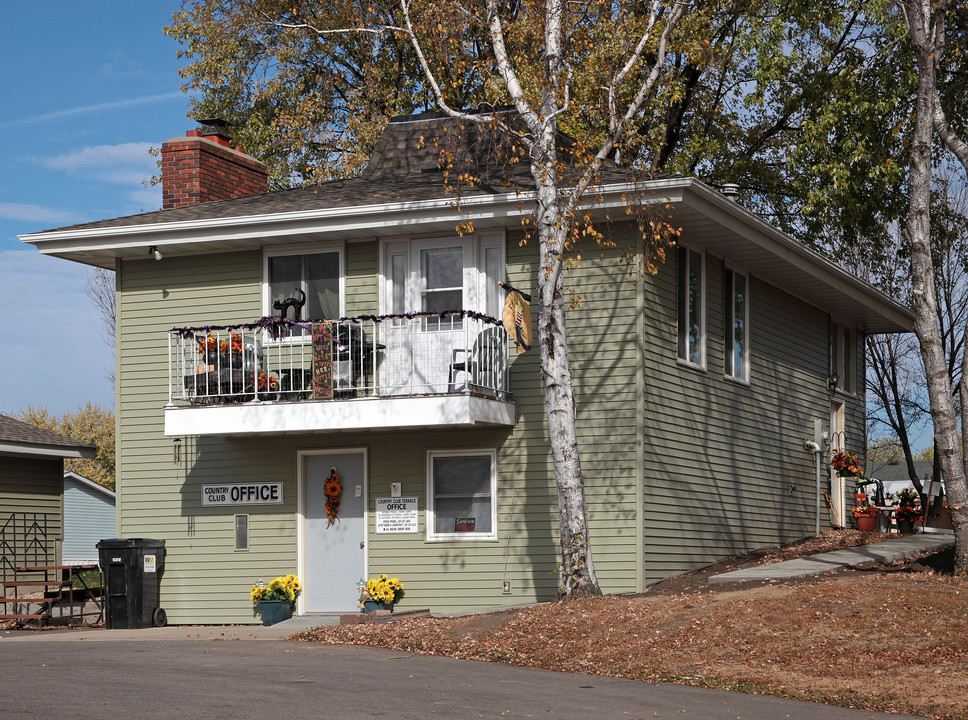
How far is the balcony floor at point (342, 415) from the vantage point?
15.3 meters

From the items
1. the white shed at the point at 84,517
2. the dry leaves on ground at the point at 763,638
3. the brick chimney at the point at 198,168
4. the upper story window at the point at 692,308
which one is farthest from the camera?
the white shed at the point at 84,517

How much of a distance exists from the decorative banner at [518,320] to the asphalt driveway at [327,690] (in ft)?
14.9

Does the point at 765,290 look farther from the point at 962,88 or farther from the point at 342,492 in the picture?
the point at 342,492

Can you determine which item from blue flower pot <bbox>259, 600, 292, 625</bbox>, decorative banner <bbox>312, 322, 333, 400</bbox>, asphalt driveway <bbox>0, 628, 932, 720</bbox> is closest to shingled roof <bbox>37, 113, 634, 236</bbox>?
decorative banner <bbox>312, 322, 333, 400</bbox>

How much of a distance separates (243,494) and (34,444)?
6.43 metres

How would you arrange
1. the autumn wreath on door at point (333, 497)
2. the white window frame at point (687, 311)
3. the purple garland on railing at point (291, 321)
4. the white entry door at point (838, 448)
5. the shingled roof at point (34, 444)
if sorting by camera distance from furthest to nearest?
the white entry door at point (838, 448) → the shingled roof at point (34, 444) → the white window frame at point (687, 311) → the autumn wreath on door at point (333, 497) → the purple garland on railing at point (291, 321)

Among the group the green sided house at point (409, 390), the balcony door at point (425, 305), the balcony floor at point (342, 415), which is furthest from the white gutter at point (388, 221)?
the balcony floor at point (342, 415)

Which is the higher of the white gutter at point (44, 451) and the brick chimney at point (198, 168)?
the brick chimney at point (198, 168)

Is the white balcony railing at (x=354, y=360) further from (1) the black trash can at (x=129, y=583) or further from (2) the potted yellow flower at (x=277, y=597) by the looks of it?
(2) the potted yellow flower at (x=277, y=597)

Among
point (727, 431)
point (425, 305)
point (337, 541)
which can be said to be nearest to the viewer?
point (425, 305)

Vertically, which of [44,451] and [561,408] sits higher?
[561,408]

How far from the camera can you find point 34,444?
2183cm

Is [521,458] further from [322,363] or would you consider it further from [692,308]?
[692,308]

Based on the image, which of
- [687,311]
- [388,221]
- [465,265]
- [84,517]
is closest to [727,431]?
[687,311]
